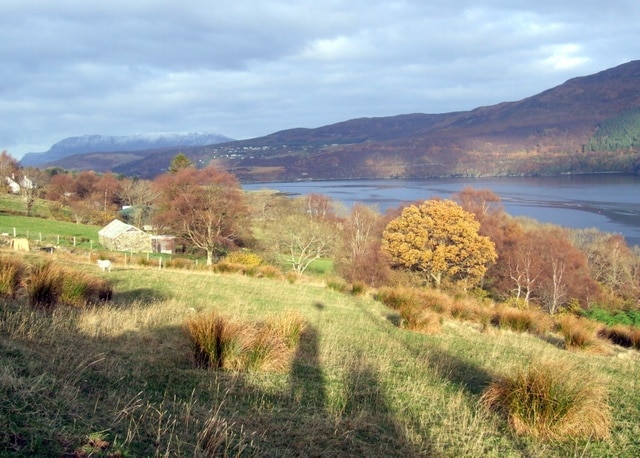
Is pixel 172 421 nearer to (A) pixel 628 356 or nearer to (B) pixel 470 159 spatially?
(A) pixel 628 356

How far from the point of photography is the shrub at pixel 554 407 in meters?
4.89

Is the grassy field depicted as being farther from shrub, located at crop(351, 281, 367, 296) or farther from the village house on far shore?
the village house on far shore

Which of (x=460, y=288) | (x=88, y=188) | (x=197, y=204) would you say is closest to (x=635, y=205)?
(x=460, y=288)

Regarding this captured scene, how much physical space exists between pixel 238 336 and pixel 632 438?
4.43 m

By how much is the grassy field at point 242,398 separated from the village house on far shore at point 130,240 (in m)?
33.7

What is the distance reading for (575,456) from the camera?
14.6 ft

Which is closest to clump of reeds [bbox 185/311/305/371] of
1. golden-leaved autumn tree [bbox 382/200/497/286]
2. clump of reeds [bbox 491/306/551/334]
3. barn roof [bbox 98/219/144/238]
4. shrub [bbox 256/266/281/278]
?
clump of reeds [bbox 491/306/551/334]

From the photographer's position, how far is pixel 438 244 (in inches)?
1620

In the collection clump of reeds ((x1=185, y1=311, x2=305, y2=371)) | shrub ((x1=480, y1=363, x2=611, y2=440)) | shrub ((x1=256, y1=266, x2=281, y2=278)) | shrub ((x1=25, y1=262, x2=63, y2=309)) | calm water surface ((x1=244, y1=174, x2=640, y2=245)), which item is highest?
shrub ((x1=25, y1=262, x2=63, y2=309))

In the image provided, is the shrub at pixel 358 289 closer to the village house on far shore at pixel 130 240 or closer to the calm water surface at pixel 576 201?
the village house on far shore at pixel 130 240

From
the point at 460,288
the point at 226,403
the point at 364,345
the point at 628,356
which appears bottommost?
the point at 460,288

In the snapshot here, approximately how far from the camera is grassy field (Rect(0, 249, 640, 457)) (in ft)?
11.8

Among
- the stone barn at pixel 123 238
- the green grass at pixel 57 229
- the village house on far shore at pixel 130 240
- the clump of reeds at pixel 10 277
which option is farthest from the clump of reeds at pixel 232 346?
the stone barn at pixel 123 238

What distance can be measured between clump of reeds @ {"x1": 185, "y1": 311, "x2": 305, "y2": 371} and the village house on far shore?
1362 inches
